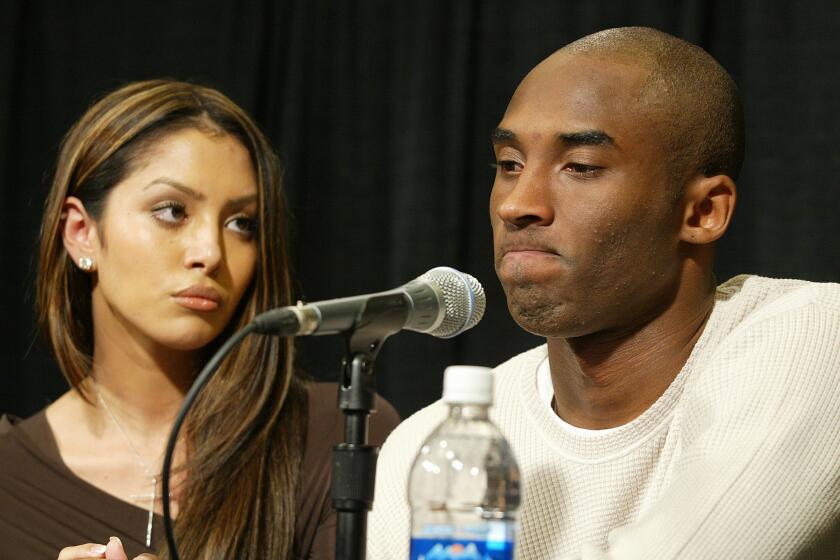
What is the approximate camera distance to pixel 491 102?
3.04 meters

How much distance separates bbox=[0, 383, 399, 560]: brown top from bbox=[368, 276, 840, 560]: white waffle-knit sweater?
1.93 feet

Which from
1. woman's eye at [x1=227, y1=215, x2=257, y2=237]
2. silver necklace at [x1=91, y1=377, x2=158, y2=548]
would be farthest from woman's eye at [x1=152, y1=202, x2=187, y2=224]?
silver necklace at [x1=91, y1=377, x2=158, y2=548]

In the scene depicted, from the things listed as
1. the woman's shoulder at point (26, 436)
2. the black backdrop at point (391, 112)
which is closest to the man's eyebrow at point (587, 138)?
the black backdrop at point (391, 112)

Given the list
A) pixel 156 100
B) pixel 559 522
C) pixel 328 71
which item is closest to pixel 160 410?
pixel 156 100

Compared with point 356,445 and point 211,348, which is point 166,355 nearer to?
point 211,348

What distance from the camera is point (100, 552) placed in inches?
73.7

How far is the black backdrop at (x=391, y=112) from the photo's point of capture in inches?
106

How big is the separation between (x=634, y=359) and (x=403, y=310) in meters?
0.61

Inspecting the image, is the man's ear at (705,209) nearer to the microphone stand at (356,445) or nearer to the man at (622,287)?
the man at (622,287)

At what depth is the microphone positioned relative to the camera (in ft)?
3.99

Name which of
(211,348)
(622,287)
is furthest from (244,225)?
(622,287)

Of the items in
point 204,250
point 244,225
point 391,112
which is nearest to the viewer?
point 204,250

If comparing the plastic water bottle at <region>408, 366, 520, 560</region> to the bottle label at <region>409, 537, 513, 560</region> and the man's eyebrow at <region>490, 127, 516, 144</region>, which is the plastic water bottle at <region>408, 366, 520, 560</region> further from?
the man's eyebrow at <region>490, 127, 516, 144</region>

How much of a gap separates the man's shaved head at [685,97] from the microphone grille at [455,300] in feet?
1.70
